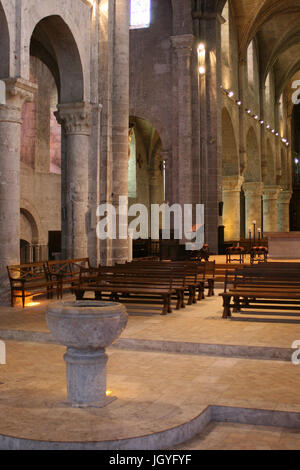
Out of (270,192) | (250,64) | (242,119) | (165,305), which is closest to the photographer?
(165,305)

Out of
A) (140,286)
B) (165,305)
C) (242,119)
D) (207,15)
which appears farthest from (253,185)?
(165,305)

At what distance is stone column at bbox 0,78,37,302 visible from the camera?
1082 cm

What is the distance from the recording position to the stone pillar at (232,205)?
30.7 m

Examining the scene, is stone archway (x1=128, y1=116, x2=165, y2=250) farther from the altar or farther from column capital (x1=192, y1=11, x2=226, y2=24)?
the altar

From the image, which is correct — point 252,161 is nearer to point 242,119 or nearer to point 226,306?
point 242,119

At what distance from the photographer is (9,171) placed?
10.9 metres

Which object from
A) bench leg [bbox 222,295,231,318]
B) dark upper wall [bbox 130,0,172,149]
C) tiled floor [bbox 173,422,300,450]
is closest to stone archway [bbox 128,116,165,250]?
dark upper wall [bbox 130,0,172,149]

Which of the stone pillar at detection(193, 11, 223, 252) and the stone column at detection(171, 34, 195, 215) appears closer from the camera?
the stone column at detection(171, 34, 195, 215)

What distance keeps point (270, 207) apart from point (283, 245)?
22277mm

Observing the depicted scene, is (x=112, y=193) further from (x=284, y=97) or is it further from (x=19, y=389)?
(x=284, y=97)

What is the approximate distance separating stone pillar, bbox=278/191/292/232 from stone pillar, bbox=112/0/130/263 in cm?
3291

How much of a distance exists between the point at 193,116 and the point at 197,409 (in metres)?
20.7

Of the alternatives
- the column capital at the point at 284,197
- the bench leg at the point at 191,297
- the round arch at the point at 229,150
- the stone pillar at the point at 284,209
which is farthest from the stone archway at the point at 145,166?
the bench leg at the point at 191,297

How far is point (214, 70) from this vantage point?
82.6ft
